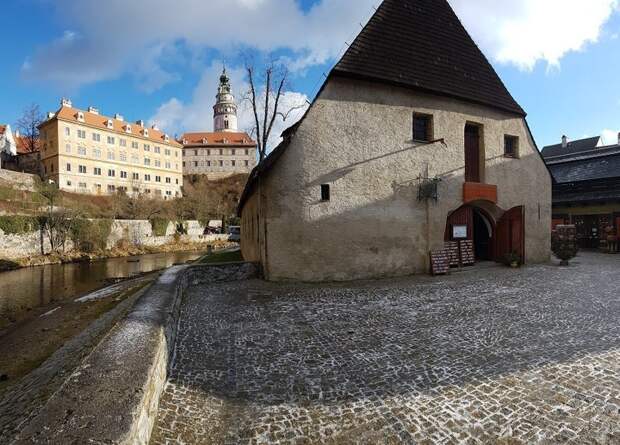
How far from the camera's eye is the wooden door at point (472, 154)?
13.1 m

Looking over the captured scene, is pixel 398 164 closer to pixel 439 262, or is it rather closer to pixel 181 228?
pixel 439 262

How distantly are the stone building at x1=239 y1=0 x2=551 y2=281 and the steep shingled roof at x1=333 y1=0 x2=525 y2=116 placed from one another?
0.05 metres

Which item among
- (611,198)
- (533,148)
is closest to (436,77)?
(533,148)

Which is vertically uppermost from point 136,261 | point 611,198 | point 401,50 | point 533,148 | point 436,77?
point 401,50

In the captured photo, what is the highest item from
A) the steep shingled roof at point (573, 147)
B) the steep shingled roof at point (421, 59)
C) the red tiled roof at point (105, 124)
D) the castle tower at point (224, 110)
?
the castle tower at point (224, 110)

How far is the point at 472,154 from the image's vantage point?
13141 millimetres

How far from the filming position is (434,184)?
11.4 meters

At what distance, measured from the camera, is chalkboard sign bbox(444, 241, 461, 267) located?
12164mm

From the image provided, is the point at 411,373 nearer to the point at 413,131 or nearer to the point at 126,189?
the point at 413,131

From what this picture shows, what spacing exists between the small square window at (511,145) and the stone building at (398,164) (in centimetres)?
4

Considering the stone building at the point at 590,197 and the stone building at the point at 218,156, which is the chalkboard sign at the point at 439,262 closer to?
the stone building at the point at 590,197

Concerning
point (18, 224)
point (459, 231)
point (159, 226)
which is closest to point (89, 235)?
point (18, 224)

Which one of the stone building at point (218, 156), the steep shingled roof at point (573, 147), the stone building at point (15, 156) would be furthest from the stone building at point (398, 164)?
the stone building at point (218, 156)

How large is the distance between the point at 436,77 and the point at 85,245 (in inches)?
1395
